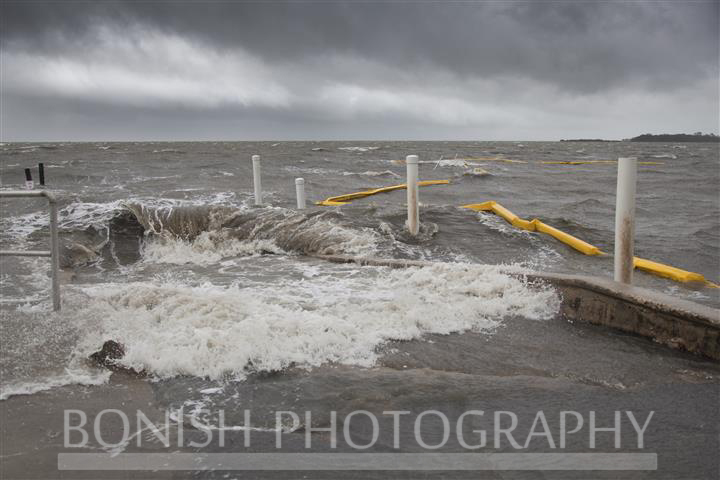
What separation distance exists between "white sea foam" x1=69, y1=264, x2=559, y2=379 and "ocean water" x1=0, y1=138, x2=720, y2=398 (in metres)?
0.02

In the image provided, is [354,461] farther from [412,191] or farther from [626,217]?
[412,191]

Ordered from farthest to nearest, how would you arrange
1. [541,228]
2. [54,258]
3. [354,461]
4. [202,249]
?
[541,228] < [202,249] < [54,258] < [354,461]

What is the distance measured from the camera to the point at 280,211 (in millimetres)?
10586

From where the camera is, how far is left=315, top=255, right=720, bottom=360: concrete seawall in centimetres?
411

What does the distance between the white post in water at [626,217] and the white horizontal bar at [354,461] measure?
9.47ft

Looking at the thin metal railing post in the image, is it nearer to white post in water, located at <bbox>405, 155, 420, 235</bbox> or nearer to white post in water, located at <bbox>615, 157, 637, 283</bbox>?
white post in water, located at <bbox>405, 155, 420, 235</bbox>

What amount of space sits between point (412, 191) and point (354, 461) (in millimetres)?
6594

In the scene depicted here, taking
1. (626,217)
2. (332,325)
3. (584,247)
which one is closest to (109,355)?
(332,325)

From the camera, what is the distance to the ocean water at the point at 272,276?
3.96m

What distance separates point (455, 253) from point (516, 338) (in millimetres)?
4449

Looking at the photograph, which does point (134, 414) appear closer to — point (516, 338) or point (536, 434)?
point (536, 434)

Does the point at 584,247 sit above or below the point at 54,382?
above

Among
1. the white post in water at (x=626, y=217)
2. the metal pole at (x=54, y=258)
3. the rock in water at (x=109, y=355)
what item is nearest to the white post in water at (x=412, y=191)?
the white post in water at (x=626, y=217)

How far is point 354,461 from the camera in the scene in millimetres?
2602
